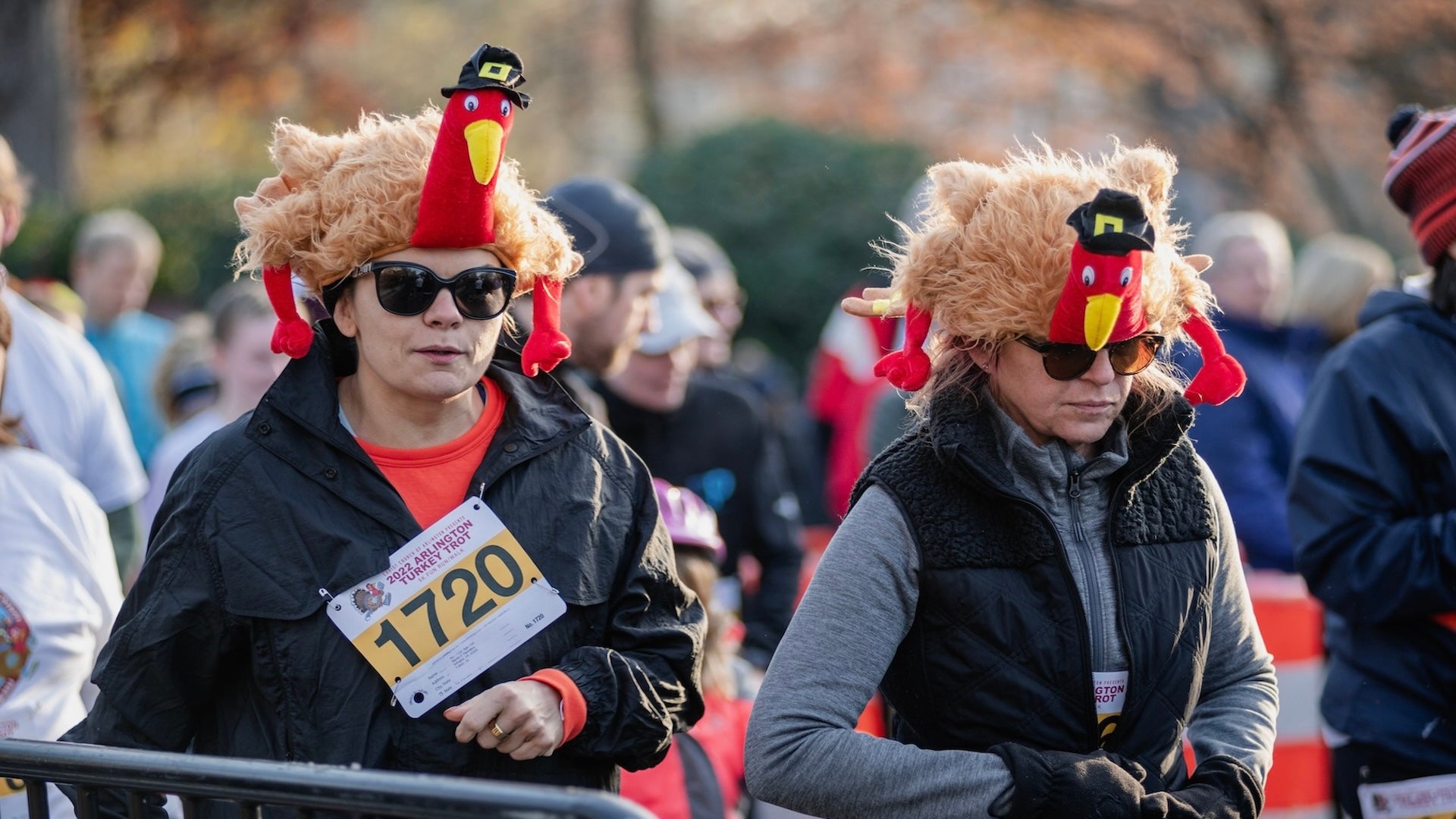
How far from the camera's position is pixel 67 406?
174 inches

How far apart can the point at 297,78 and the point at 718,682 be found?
18.3 metres

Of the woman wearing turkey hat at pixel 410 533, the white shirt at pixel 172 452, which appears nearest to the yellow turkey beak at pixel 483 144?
the woman wearing turkey hat at pixel 410 533

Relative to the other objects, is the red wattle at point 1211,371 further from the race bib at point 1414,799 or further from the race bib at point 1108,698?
the race bib at point 1414,799

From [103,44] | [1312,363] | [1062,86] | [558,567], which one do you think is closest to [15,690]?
[558,567]

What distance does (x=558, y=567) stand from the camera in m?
2.90

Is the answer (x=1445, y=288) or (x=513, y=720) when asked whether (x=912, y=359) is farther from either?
(x=1445, y=288)

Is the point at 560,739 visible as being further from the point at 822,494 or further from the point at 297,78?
the point at 297,78

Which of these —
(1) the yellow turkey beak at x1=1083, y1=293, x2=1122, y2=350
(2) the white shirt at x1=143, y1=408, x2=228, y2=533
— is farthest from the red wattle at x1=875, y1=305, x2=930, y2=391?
(2) the white shirt at x1=143, y1=408, x2=228, y2=533

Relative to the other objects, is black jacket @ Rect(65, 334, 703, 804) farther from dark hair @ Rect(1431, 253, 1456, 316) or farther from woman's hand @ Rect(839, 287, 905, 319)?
dark hair @ Rect(1431, 253, 1456, 316)

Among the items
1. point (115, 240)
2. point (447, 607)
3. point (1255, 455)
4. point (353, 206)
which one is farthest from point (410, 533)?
point (115, 240)

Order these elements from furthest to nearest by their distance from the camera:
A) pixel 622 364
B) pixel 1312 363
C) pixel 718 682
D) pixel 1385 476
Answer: pixel 1312 363 < pixel 622 364 < pixel 718 682 < pixel 1385 476

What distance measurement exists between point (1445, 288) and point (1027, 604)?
1.77m

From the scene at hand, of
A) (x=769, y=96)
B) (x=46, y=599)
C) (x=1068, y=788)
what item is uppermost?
(x=769, y=96)

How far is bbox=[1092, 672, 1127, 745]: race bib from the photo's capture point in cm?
269
